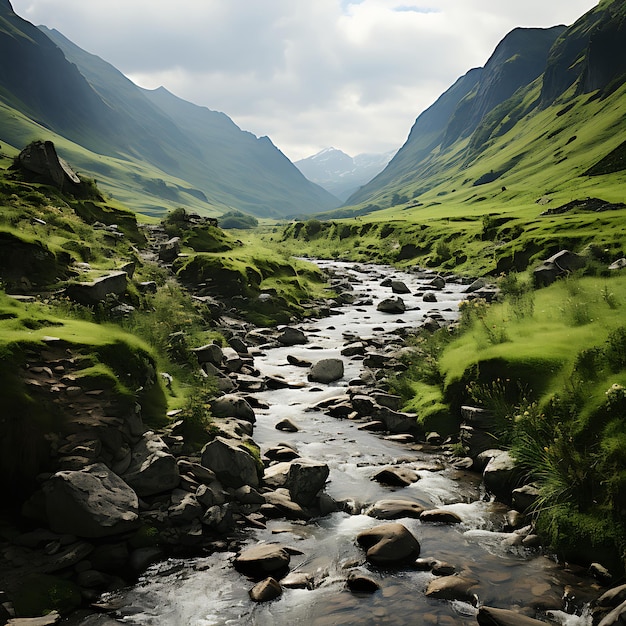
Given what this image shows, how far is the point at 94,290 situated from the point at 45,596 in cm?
1133

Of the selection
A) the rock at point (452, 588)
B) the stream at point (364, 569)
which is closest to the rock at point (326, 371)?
the stream at point (364, 569)

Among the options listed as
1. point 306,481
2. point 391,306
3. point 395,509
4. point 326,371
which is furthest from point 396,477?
point 391,306

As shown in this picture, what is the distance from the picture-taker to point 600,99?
152875 mm

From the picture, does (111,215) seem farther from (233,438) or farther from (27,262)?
(233,438)

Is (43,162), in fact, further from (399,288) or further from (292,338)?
(399,288)

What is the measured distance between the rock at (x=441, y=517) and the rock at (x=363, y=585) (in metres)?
2.68

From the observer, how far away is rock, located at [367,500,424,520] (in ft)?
37.0

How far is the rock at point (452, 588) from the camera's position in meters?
8.46

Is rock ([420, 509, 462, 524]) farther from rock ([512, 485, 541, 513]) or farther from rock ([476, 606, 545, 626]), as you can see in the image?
rock ([476, 606, 545, 626])

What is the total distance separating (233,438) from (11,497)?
5.70m

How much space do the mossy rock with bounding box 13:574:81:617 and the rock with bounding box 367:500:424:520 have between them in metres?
6.35

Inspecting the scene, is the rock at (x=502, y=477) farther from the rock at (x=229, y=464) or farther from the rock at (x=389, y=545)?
the rock at (x=229, y=464)

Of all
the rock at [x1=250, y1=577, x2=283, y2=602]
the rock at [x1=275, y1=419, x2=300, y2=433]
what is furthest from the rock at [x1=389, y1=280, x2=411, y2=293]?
the rock at [x1=250, y1=577, x2=283, y2=602]

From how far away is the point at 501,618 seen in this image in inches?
295
